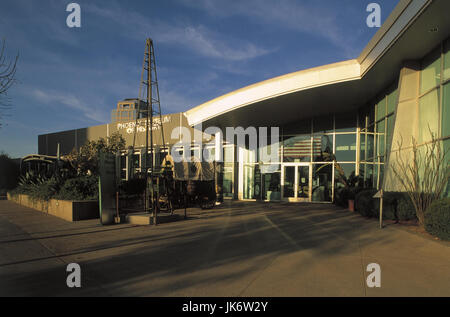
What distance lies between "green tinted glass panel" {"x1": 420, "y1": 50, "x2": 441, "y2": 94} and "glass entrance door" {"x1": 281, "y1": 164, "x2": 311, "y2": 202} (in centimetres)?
845

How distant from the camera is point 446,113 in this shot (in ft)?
31.1

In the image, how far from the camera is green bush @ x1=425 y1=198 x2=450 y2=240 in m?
7.20

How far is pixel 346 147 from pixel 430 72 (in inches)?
292

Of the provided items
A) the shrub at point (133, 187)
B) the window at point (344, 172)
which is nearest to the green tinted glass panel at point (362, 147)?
the window at point (344, 172)

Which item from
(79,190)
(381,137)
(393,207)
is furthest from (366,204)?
(79,190)

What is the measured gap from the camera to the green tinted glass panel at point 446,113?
9375 mm

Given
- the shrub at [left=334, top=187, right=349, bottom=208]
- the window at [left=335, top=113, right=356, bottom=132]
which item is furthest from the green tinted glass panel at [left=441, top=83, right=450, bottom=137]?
the window at [left=335, top=113, right=356, bottom=132]

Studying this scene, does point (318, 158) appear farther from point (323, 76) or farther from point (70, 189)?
point (70, 189)

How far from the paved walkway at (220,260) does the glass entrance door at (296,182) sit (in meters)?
9.26

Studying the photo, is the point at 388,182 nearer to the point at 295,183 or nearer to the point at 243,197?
the point at 295,183

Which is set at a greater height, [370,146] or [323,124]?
[323,124]

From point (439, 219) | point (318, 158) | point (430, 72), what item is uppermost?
point (430, 72)

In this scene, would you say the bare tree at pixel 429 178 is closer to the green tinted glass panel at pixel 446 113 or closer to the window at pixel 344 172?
the green tinted glass panel at pixel 446 113
